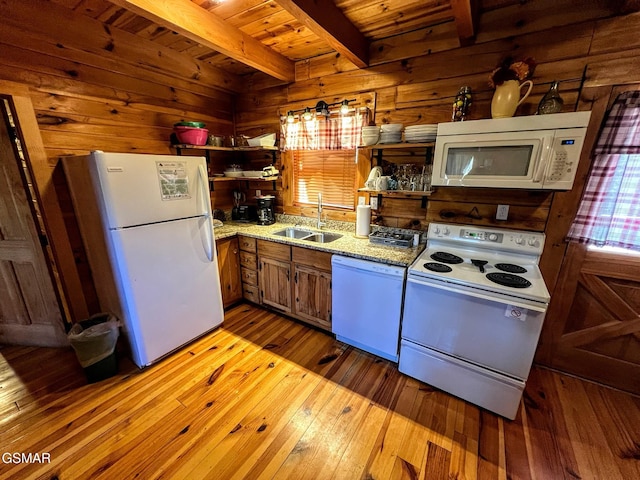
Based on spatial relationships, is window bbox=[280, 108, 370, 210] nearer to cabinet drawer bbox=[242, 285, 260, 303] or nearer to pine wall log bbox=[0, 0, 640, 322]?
pine wall log bbox=[0, 0, 640, 322]

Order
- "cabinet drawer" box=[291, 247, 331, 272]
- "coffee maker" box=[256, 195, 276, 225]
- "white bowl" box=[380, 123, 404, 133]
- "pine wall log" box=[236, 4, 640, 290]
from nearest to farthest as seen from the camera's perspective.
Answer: "pine wall log" box=[236, 4, 640, 290], "white bowl" box=[380, 123, 404, 133], "cabinet drawer" box=[291, 247, 331, 272], "coffee maker" box=[256, 195, 276, 225]

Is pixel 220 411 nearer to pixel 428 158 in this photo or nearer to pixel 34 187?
pixel 34 187

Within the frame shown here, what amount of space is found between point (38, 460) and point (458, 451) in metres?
2.31

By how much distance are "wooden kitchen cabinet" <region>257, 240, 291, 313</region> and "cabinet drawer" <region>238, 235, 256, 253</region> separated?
0.08 m

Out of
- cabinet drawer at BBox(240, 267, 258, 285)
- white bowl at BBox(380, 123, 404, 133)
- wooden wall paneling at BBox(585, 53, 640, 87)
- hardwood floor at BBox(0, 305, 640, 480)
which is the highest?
wooden wall paneling at BBox(585, 53, 640, 87)

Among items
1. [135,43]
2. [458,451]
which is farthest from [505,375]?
[135,43]

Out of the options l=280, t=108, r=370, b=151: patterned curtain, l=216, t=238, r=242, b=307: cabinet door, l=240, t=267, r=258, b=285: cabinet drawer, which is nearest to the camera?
l=280, t=108, r=370, b=151: patterned curtain

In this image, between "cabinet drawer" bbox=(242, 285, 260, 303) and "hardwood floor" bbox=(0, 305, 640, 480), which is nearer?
"hardwood floor" bbox=(0, 305, 640, 480)

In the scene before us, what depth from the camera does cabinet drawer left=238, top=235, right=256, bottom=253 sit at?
2.72 meters

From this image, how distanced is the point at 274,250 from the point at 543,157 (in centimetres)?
213

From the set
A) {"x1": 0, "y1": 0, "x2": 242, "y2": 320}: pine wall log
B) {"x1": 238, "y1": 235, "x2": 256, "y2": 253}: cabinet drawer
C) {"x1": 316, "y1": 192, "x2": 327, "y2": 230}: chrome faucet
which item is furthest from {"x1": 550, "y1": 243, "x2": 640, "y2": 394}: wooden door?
{"x1": 0, "y1": 0, "x2": 242, "y2": 320}: pine wall log

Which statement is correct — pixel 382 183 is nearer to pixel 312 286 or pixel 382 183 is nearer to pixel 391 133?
pixel 391 133

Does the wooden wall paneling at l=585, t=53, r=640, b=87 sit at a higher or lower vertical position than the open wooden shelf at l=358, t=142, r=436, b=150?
higher

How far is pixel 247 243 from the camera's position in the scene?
2768 millimetres
